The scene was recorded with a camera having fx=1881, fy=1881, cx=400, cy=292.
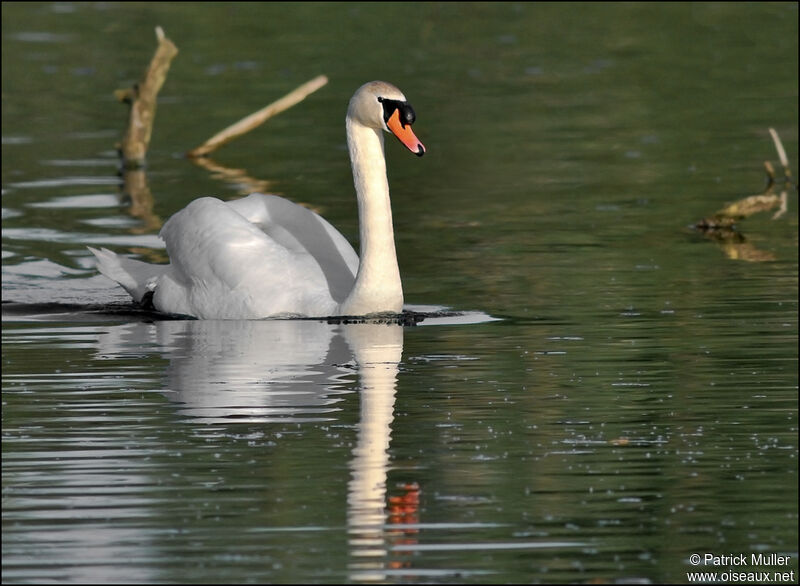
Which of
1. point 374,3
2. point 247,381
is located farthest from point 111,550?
point 374,3

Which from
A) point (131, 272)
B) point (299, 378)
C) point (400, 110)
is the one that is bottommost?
point (299, 378)

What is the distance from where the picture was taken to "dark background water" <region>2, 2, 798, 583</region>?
7.71 meters

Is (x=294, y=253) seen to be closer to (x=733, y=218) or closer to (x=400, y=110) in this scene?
(x=400, y=110)

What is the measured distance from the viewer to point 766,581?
7.28 meters

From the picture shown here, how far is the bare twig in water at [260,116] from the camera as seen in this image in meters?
19.5

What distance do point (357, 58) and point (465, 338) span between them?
20.0m

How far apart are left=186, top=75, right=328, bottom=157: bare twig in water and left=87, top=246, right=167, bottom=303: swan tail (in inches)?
196

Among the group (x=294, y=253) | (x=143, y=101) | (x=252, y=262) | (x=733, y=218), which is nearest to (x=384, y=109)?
(x=294, y=253)

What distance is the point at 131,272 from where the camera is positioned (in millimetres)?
14352

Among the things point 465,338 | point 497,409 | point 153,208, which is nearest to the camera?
point 497,409

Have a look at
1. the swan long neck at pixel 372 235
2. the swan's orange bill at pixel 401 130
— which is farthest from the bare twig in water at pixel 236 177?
the swan's orange bill at pixel 401 130

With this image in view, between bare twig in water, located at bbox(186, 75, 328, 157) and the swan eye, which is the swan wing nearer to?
the swan eye

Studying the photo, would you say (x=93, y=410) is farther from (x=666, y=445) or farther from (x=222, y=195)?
(x=222, y=195)

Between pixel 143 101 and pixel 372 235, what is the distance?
8774 millimetres
